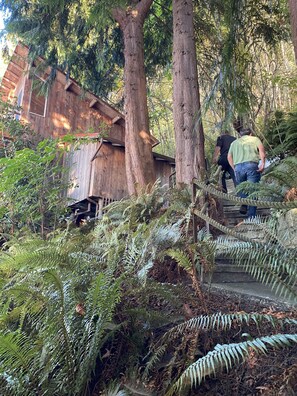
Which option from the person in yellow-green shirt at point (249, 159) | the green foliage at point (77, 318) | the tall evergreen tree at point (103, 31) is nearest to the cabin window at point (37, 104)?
the tall evergreen tree at point (103, 31)

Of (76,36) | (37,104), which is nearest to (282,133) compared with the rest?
(76,36)

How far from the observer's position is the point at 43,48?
34.8ft

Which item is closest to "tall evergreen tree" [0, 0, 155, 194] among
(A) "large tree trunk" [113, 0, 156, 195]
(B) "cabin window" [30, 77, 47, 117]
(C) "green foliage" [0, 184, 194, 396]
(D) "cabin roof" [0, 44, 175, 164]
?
(A) "large tree trunk" [113, 0, 156, 195]

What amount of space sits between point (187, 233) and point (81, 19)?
820 centimetres

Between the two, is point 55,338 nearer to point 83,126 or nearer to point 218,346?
point 218,346

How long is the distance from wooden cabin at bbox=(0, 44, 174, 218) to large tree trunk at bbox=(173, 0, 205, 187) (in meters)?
4.87

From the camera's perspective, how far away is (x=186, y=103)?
7066 millimetres

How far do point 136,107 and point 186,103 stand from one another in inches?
61.2

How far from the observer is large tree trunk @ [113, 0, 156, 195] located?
7766 mm

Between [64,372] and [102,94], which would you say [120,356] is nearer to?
[64,372]

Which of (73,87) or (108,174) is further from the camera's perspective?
(73,87)

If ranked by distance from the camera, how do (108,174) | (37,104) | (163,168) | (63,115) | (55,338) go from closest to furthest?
(55,338) → (108,174) → (163,168) → (37,104) → (63,115)

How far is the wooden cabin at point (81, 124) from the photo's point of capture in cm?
1223

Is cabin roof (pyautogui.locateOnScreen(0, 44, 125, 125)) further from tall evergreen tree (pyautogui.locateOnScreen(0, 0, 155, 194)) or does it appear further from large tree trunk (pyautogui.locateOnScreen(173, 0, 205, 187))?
large tree trunk (pyautogui.locateOnScreen(173, 0, 205, 187))
